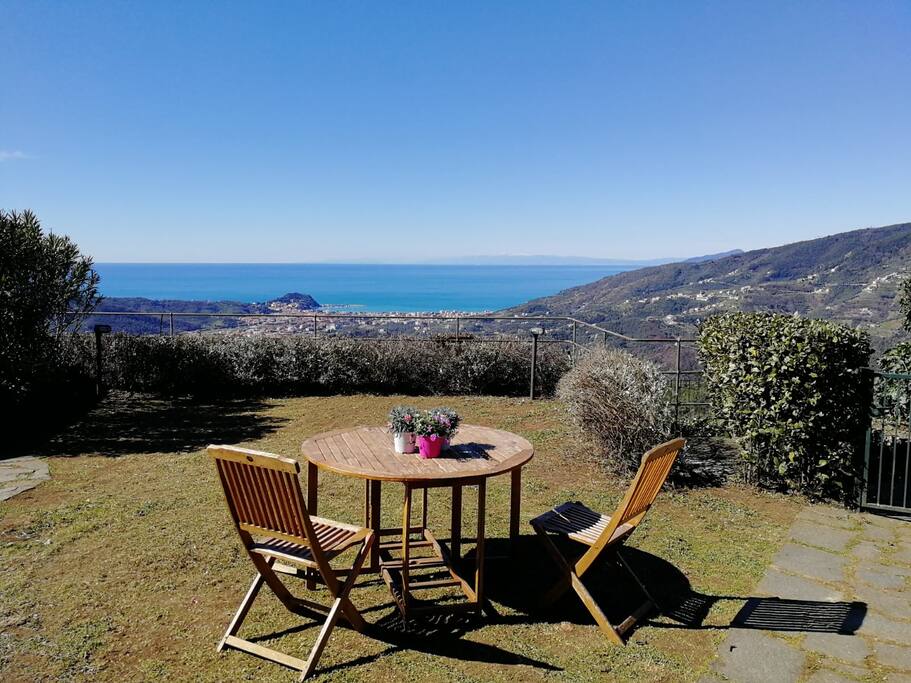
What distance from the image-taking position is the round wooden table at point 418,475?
3506 millimetres

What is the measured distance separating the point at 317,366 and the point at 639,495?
28.3 feet

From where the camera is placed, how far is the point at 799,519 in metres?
5.30

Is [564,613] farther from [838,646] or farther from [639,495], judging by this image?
[838,646]

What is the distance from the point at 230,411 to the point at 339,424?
6.39 ft

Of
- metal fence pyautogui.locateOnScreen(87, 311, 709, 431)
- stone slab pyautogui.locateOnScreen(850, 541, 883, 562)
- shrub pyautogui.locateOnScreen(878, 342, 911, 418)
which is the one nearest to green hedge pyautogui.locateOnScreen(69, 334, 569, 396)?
metal fence pyautogui.locateOnScreen(87, 311, 709, 431)

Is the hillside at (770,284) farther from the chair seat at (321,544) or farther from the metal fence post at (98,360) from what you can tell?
the chair seat at (321,544)

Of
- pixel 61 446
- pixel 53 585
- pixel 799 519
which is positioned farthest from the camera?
pixel 61 446

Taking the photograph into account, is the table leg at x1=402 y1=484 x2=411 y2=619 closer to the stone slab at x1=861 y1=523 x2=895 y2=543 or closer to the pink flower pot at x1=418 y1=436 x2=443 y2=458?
the pink flower pot at x1=418 y1=436 x2=443 y2=458

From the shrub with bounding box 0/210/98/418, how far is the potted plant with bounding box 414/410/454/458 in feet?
22.8

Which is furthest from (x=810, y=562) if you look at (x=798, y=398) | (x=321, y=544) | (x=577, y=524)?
(x=321, y=544)

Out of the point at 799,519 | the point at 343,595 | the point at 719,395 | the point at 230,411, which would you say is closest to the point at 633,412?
the point at 719,395

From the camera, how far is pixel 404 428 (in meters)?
3.81

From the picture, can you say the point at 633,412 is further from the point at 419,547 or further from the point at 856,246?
the point at 856,246

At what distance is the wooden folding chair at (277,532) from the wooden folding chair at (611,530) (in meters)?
1.06
